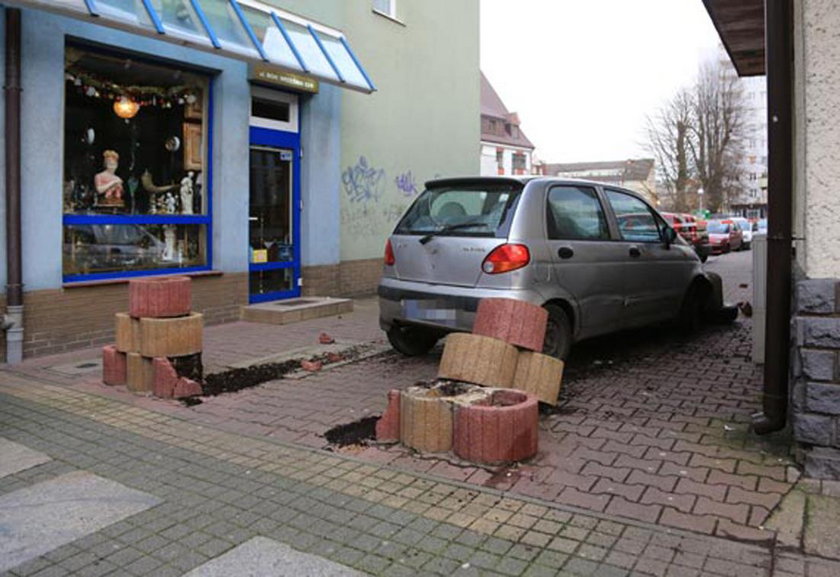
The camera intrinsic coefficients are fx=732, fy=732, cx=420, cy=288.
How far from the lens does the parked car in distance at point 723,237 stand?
96.9 ft

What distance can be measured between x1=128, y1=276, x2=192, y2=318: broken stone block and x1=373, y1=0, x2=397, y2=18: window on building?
349 inches

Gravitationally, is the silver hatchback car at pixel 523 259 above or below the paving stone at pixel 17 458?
above

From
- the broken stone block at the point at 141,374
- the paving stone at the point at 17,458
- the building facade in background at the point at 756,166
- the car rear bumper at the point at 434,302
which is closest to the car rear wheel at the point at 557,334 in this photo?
the car rear bumper at the point at 434,302

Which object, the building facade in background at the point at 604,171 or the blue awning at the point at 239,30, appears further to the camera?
the building facade in background at the point at 604,171

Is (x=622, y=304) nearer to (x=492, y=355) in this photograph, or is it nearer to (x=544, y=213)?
(x=544, y=213)

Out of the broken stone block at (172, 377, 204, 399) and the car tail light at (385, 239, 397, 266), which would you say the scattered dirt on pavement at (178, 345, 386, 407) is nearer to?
the broken stone block at (172, 377, 204, 399)

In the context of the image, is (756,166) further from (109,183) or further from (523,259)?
(523,259)

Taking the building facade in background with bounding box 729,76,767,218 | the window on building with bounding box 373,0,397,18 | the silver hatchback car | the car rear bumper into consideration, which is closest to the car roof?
the silver hatchback car

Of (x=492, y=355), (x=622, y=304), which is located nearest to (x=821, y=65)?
(x=492, y=355)

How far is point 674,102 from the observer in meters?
58.2

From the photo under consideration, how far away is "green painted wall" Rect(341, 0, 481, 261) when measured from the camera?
12.7 meters

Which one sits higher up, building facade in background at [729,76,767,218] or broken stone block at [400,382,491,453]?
building facade in background at [729,76,767,218]

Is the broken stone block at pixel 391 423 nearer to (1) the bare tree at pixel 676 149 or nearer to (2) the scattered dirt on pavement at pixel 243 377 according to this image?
(2) the scattered dirt on pavement at pixel 243 377

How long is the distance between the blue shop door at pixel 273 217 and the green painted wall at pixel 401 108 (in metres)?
1.22
